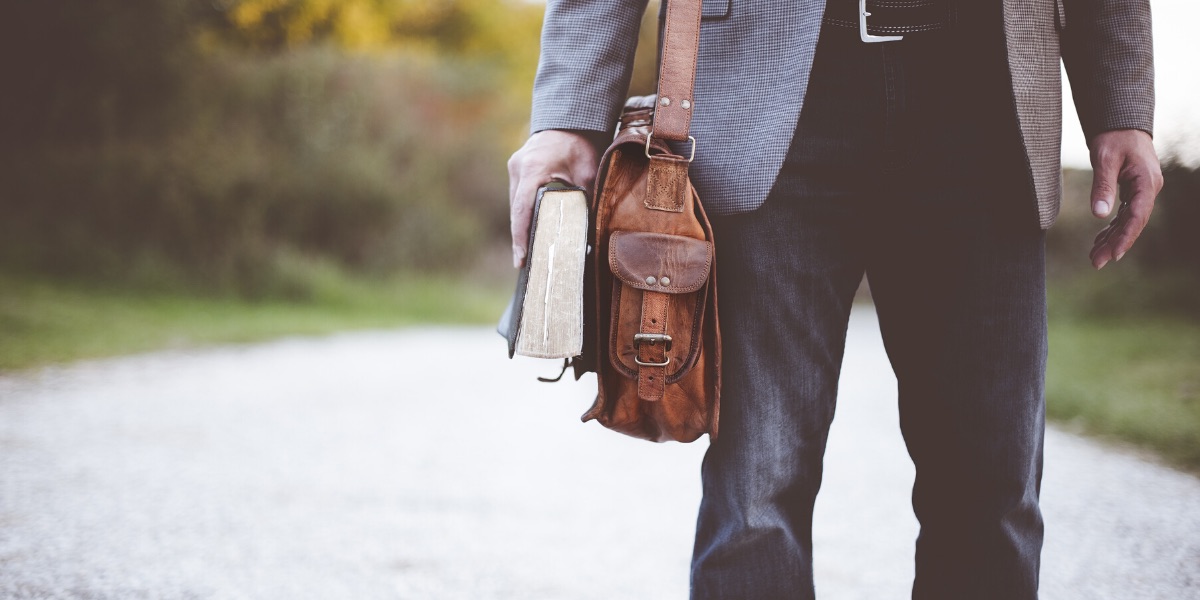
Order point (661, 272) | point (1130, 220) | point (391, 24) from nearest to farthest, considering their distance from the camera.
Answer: point (661, 272) < point (1130, 220) < point (391, 24)

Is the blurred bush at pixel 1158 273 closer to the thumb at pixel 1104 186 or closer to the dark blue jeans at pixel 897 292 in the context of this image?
the thumb at pixel 1104 186

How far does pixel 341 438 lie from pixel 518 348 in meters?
3.30

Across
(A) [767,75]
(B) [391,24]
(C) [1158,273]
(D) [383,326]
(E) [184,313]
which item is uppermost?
(B) [391,24]

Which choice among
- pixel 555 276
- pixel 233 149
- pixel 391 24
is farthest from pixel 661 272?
pixel 391 24

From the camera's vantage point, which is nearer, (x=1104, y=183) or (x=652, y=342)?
(x=652, y=342)

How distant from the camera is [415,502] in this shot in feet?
11.0

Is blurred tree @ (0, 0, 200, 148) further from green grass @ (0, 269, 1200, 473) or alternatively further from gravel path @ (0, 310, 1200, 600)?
gravel path @ (0, 310, 1200, 600)

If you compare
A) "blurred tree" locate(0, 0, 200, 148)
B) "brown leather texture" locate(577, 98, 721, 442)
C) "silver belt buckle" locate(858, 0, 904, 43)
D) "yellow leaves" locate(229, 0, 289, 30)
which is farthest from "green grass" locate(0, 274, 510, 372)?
"silver belt buckle" locate(858, 0, 904, 43)

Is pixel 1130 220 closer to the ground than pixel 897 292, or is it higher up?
higher up

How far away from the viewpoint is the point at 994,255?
4.60 feet

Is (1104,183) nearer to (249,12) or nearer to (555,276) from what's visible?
(555,276)

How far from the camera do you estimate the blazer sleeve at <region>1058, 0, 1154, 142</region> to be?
1450mm

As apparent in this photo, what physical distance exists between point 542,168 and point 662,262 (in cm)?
25

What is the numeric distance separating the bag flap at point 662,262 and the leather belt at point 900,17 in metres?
0.41
